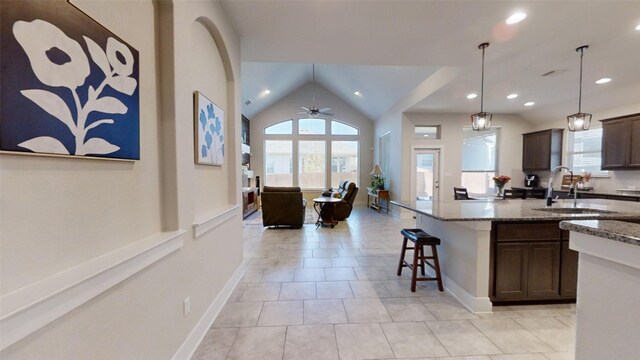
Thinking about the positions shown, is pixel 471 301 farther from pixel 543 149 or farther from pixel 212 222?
pixel 543 149

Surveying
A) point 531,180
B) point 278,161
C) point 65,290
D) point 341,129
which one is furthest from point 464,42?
point 278,161

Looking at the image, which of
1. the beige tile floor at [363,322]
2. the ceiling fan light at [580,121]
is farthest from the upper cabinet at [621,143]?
the beige tile floor at [363,322]

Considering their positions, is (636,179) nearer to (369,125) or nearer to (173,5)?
(369,125)

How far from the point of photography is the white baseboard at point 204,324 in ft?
5.85

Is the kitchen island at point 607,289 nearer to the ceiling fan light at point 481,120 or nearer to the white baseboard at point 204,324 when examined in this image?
the white baseboard at point 204,324

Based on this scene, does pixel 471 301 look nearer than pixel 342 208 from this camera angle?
Yes

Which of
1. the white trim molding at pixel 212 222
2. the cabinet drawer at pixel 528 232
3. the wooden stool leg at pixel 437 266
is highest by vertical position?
the white trim molding at pixel 212 222

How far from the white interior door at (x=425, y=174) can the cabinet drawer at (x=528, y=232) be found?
4419 mm

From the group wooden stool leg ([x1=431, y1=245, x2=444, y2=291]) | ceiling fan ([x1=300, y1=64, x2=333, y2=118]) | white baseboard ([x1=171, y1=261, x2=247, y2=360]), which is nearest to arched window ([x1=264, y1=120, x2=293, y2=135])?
ceiling fan ([x1=300, y1=64, x2=333, y2=118])

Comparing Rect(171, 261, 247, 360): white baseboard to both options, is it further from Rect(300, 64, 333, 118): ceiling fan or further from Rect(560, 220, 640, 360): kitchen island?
Rect(300, 64, 333, 118): ceiling fan

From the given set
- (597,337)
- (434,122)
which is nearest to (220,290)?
(597,337)

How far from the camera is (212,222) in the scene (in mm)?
2254

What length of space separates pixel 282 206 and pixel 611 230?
16.4 ft

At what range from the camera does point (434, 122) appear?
22.4 ft
